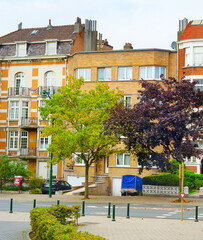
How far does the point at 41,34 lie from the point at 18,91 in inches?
279

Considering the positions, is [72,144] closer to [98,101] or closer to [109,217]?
[98,101]

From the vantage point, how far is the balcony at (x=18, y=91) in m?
48.8

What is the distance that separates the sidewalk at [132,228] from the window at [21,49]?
30.5m

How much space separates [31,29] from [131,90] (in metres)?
16.9

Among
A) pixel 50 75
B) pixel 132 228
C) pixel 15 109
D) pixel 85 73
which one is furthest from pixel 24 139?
pixel 132 228

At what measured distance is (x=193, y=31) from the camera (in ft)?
138

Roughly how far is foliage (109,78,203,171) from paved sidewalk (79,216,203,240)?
1053 cm

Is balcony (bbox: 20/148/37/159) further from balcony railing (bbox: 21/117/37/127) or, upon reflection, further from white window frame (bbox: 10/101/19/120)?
white window frame (bbox: 10/101/19/120)

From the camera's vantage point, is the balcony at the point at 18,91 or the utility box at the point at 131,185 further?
the balcony at the point at 18,91

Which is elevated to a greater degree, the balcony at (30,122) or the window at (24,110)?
the window at (24,110)

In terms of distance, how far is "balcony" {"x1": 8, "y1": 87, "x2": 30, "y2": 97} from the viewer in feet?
160

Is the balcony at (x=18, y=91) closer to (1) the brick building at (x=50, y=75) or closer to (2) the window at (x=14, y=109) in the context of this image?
(1) the brick building at (x=50, y=75)

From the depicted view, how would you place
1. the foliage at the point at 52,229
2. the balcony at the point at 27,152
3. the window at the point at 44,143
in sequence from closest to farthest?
the foliage at the point at 52,229 < the balcony at the point at 27,152 < the window at the point at 44,143

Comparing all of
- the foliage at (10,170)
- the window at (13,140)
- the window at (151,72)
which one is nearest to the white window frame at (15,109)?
the window at (13,140)
